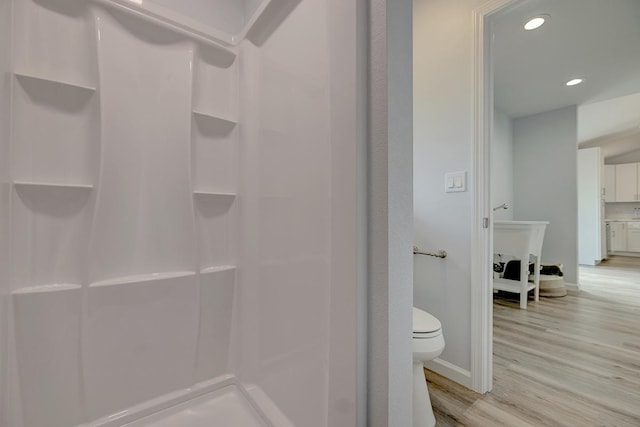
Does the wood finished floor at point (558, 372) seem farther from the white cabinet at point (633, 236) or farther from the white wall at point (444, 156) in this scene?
the white cabinet at point (633, 236)

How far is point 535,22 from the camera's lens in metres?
1.98

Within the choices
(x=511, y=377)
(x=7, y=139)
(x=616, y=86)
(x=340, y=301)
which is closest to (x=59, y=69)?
(x=7, y=139)

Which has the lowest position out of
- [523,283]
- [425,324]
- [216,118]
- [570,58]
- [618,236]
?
[523,283]

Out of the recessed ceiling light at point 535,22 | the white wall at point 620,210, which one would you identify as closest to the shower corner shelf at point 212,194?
the recessed ceiling light at point 535,22

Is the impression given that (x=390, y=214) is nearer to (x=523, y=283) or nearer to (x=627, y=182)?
(x=523, y=283)

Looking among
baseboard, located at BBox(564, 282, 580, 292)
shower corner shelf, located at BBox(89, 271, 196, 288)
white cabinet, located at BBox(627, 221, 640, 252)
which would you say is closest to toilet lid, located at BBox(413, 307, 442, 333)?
shower corner shelf, located at BBox(89, 271, 196, 288)

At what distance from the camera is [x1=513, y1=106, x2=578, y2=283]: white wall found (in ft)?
11.1

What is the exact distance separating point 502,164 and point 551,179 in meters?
0.62

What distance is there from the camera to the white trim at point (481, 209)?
1441 millimetres

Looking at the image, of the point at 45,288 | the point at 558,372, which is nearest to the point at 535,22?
the point at 558,372

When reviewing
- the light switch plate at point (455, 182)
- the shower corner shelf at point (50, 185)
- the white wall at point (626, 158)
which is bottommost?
the shower corner shelf at point (50, 185)

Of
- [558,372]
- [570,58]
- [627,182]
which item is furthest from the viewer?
[627,182]

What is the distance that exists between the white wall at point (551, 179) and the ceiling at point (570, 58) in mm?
239

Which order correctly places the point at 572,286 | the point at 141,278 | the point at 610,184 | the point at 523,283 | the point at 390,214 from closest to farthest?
the point at 390,214
the point at 141,278
the point at 523,283
the point at 572,286
the point at 610,184
